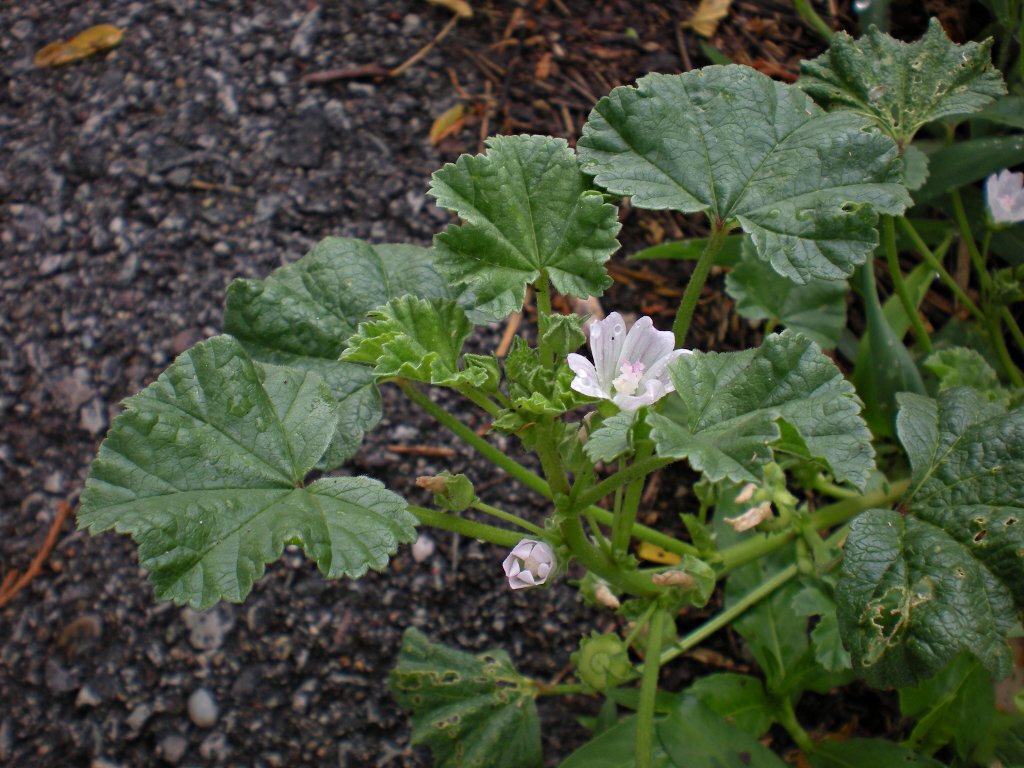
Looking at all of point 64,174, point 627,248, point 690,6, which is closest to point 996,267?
point 627,248

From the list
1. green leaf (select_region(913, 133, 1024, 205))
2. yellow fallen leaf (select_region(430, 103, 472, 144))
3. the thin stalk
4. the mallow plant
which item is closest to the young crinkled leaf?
the mallow plant

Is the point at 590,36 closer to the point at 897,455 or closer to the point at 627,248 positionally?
the point at 627,248

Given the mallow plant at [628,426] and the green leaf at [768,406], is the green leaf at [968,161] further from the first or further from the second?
the green leaf at [768,406]

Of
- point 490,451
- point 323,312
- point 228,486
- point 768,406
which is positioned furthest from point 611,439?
point 323,312

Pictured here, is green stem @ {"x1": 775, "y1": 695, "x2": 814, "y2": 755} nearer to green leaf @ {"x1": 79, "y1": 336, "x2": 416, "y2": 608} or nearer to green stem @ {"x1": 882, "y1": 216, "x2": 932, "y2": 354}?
green stem @ {"x1": 882, "y1": 216, "x2": 932, "y2": 354}

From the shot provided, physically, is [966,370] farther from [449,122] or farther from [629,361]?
[449,122]

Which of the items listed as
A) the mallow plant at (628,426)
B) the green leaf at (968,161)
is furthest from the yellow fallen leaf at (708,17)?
the mallow plant at (628,426)

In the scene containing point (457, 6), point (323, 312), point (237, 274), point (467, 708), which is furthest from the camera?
point (457, 6)

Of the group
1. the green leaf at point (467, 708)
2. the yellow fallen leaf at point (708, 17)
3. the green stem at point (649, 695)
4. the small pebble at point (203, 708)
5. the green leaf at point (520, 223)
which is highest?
the green leaf at point (520, 223)
